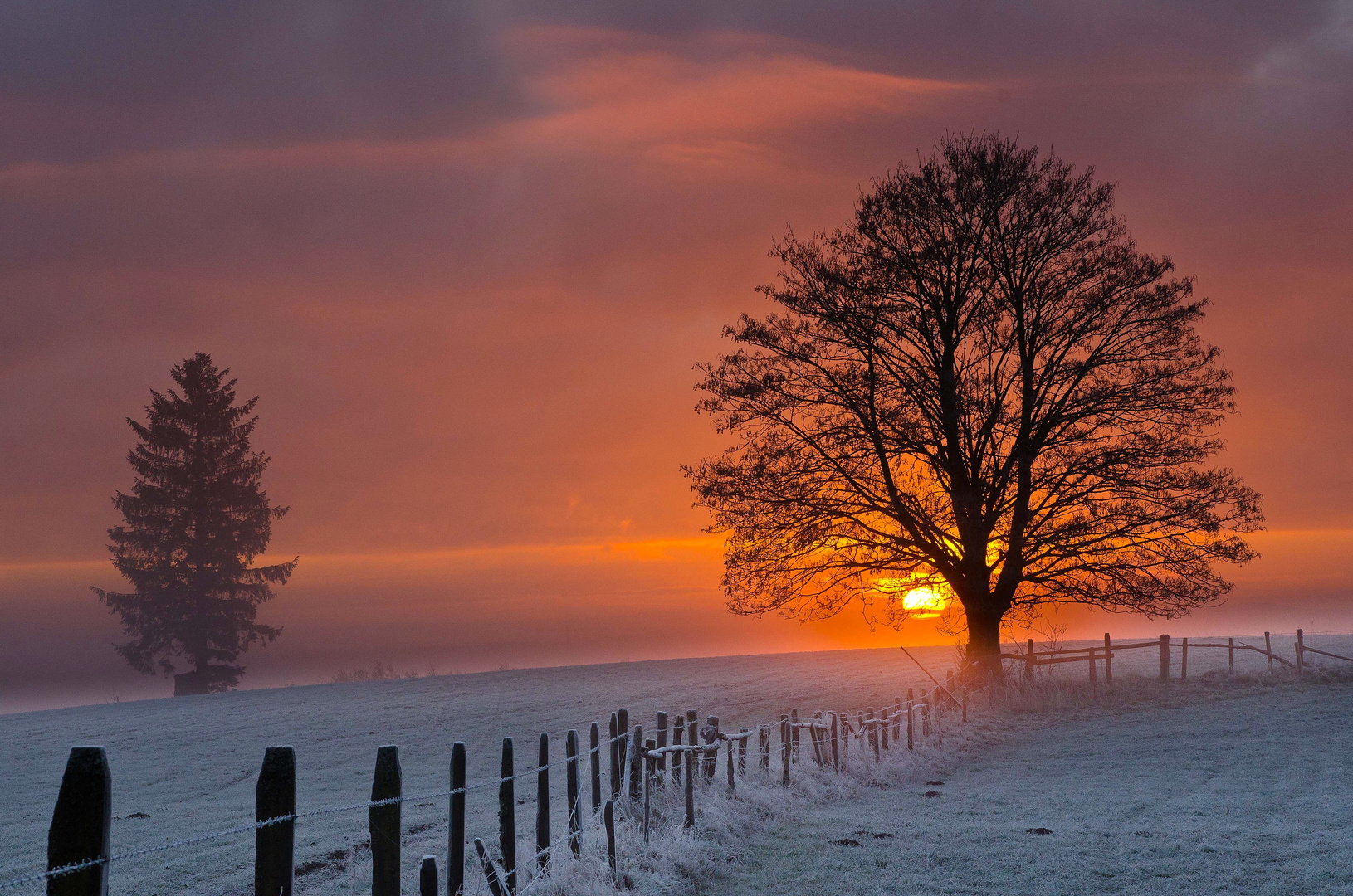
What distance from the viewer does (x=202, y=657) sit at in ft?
150

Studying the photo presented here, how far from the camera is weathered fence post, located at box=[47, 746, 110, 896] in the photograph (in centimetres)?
441

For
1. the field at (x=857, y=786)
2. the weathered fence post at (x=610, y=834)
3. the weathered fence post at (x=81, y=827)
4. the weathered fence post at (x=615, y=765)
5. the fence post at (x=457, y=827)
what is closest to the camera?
the weathered fence post at (x=81, y=827)

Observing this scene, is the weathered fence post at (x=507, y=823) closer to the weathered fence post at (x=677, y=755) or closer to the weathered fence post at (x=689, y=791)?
the weathered fence post at (x=689, y=791)

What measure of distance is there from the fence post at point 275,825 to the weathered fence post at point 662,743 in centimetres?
662

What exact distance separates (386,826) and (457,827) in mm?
1270

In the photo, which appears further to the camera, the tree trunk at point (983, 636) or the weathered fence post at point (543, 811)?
the tree trunk at point (983, 636)

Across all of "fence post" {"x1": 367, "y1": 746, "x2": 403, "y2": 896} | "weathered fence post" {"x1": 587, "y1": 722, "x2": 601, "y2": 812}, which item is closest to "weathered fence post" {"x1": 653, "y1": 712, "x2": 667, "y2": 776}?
"weathered fence post" {"x1": 587, "y1": 722, "x2": 601, "y2": 812}

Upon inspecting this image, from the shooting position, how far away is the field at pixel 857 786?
11250mm

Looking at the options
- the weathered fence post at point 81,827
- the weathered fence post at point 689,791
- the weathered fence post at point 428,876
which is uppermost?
the weathered fence post at point 81,827

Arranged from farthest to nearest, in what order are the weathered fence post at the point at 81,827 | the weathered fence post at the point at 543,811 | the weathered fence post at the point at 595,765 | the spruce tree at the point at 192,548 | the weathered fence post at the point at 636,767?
the spruce tree at the point at 192,548
the weathered fence post at the point at 636,767
the weathered fence post at the point at 595,765
the weathered fence post at the point at 543,811
the weathered fence post at the point at 81,827

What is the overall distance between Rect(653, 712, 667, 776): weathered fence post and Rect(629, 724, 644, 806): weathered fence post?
21 cm

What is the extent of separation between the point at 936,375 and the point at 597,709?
14624 mm

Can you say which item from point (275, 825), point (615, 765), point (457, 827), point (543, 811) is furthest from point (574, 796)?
point (275, 825)

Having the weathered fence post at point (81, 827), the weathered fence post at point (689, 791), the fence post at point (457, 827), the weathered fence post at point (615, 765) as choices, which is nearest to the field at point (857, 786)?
the weathered fence post at point (689, 791)
